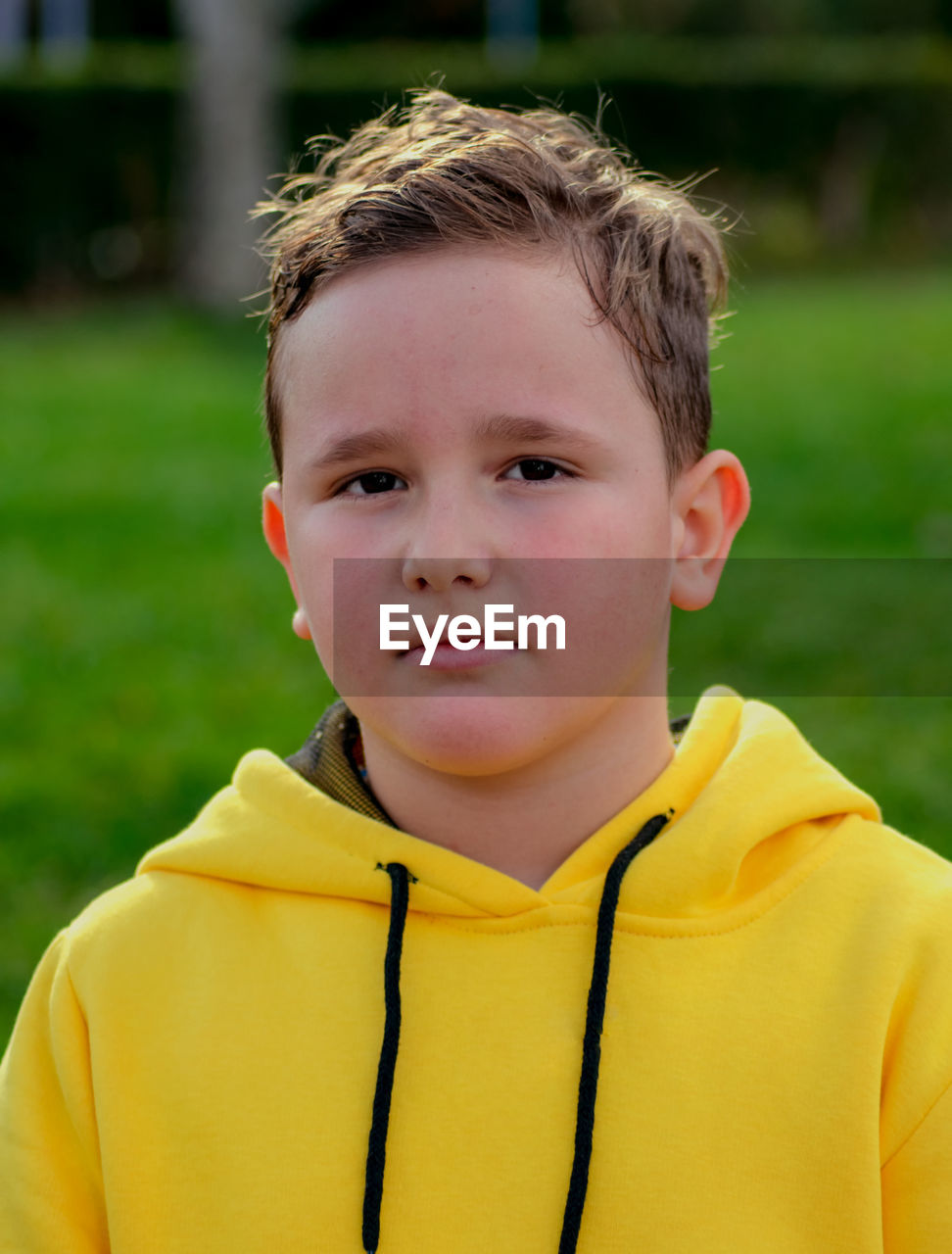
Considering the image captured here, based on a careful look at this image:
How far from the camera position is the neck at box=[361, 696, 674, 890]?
2082 mm

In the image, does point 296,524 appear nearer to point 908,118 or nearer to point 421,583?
point 421,583

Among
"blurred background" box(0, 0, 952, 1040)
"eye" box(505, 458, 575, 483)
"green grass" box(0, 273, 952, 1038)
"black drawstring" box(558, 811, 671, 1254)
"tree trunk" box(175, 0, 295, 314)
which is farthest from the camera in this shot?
"tree trunk" box(175, 0, 295, 314)

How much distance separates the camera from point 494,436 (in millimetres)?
1898

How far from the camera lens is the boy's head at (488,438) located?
189 cm

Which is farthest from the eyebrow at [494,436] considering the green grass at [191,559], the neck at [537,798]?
the green grass at [191,559]

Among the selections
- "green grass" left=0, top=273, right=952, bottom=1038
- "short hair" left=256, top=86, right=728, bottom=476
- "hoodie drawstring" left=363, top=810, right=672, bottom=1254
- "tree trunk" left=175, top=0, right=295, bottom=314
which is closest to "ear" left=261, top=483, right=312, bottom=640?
"short hair" left=256, top=86, right=728, bottom=476

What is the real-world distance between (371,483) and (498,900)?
0.58m

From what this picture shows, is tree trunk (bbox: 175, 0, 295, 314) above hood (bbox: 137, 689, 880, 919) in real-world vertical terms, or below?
above

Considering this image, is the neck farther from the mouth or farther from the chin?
the mouth

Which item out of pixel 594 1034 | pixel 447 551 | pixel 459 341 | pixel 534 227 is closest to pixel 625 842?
pixel 594 1034

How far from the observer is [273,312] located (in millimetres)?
2221

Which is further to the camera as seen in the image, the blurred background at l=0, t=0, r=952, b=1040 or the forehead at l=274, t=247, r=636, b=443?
the blurred background at l=0, t=0, r=952, b=1040

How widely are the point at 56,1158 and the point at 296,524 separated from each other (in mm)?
905

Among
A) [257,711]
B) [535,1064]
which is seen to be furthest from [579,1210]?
[257,711]
